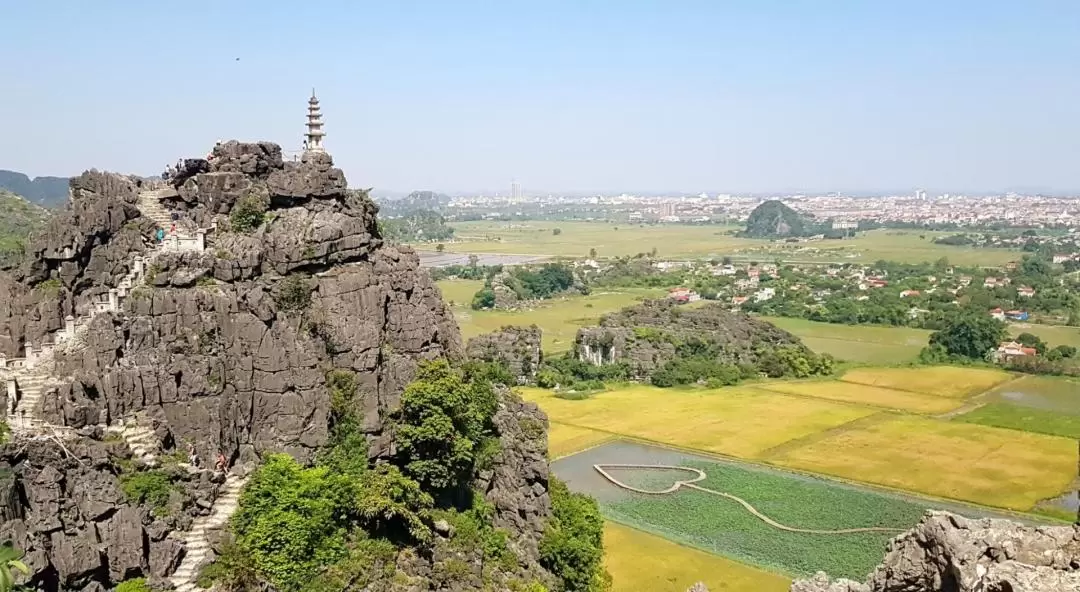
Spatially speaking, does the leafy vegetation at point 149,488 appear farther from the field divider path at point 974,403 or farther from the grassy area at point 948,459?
the field divider path at point 974,403

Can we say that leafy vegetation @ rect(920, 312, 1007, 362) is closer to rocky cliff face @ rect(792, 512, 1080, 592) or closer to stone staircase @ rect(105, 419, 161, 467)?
stone staircase @ rect(105, 419, 161, 467)

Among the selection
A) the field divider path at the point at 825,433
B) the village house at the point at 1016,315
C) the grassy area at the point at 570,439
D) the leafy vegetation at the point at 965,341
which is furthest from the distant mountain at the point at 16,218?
the village house at the point at 1016,315

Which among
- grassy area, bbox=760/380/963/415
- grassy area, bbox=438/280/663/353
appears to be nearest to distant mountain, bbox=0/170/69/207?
grassy area, bbox=438/280/663/353

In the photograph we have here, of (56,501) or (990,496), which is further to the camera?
(990,496)

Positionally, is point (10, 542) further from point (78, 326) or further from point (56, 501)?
point (78, 326)

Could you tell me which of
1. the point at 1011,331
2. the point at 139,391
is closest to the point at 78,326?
the point at 139,391

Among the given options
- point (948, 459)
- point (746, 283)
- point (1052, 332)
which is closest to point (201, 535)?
point (948, 459)

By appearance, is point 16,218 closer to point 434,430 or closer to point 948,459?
point 434,430
